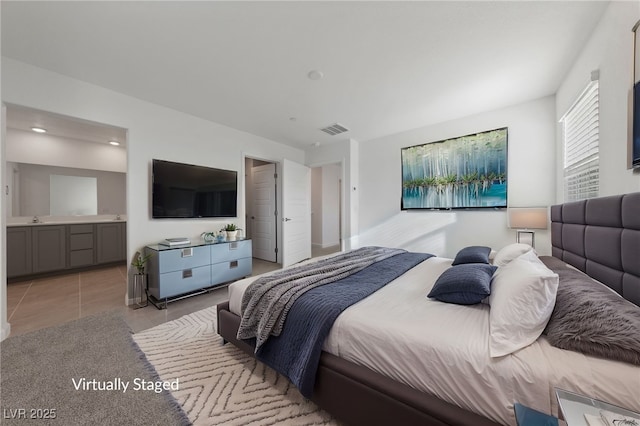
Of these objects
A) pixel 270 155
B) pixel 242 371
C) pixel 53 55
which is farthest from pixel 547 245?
pixel 53 55

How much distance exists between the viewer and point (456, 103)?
3043 mm

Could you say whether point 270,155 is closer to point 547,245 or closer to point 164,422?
point 164,422

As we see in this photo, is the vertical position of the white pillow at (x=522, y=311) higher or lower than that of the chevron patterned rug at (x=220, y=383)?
higher

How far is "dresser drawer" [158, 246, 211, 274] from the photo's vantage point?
275cm

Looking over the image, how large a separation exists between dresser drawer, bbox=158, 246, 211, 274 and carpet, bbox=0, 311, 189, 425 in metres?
0.80

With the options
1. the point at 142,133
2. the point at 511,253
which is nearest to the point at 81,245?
the point at 142,133

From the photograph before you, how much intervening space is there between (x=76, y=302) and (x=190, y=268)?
1.41 m

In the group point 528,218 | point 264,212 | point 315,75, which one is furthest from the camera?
point 264,212

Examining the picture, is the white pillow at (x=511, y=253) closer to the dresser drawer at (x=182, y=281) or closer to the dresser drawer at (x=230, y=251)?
the dresser drawer at (x=230, y=251)

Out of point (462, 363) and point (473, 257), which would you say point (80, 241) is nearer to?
point (462, 363)

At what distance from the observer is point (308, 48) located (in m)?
2.00

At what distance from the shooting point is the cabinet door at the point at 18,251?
3.51 meters

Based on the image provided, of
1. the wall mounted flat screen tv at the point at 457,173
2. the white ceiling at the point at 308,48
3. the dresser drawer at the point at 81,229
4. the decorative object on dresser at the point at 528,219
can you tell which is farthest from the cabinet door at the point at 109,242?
the decorative object on dresser at the point at 528,219

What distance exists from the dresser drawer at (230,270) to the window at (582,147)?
4020 mm
